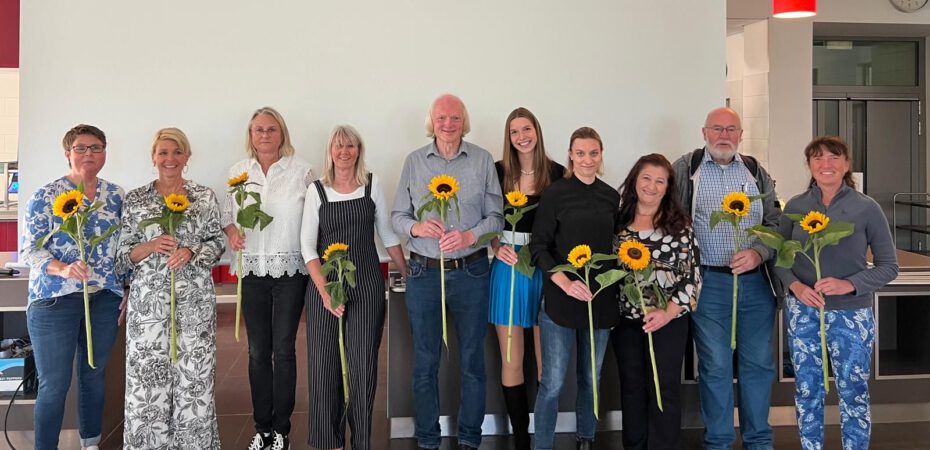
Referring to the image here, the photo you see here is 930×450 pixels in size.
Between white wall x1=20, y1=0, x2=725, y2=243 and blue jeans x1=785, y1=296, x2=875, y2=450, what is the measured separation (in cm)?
143

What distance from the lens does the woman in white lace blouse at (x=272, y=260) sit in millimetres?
3596

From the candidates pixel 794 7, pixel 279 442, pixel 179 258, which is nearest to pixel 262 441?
pixel 279 442

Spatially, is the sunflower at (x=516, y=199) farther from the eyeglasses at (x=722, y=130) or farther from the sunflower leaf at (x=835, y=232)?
the sunflower leaf at (x=835, y=232)

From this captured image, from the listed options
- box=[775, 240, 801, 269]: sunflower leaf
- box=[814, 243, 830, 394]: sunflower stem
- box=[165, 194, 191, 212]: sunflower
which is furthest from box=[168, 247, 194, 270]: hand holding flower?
box=[814, 243, 830, 394]: sunflower stem

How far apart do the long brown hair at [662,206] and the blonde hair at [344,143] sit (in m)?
1.15

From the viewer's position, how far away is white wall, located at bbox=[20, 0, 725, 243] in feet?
13.8

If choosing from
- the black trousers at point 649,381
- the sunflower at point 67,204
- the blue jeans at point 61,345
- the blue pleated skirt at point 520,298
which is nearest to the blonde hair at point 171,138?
the sunflower at point 67,204

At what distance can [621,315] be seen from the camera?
3346mm

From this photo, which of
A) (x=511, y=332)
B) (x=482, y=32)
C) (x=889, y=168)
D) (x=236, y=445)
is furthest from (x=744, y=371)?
(x=889, y=168)

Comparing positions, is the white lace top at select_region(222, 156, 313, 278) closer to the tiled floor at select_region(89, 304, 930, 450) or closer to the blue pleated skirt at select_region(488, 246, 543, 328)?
the blue pleated skirt at select_region(488, 246, 543, 328)

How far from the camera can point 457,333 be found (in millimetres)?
3646

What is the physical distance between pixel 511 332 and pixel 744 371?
112cm

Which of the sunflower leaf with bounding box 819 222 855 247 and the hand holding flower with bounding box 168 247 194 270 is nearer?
the sunflower leaf with bounding box 819 222 855 247

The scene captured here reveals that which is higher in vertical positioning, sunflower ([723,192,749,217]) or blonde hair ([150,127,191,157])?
blonde hair ([150,127,191,157])
